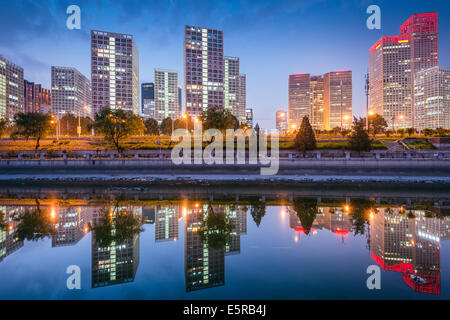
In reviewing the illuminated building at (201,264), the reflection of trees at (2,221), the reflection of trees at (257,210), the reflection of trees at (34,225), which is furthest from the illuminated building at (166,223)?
the reflection of trees at (2,221)

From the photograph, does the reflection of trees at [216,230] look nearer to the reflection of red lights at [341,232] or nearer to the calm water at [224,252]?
the calm water at [224,252]

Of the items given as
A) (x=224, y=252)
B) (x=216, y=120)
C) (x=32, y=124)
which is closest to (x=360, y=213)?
(x=224, y=252)

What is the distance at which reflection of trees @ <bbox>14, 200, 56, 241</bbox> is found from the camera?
467 inches

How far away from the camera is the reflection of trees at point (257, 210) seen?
14.8 m

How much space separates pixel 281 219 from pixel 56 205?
16.0 meters

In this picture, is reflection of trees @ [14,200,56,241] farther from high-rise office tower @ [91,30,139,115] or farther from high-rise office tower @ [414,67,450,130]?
high-rise office tower @ [414,67,450,130]

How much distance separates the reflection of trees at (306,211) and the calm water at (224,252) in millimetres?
102

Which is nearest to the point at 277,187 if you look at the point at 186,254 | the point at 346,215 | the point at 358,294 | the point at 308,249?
the point at 346,215

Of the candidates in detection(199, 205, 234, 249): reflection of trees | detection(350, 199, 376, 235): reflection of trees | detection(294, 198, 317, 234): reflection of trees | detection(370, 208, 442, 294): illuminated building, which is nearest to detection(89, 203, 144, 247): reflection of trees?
Result: detection(199, 205, 234, 249): reflection of trees

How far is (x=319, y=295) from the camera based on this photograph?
22.2 ft

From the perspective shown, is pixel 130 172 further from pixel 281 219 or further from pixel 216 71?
pixel 216 71

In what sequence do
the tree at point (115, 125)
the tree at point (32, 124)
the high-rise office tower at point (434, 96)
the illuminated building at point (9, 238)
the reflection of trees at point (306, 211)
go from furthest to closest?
the high-rise office tower at point (434, 96)
the tree at point (32, 124)
the tree at point (115, 125)
the reflection of trees at point (306, 211)
the illuminated building at point (9, 238)

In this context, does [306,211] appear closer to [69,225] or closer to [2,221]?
[69,225]

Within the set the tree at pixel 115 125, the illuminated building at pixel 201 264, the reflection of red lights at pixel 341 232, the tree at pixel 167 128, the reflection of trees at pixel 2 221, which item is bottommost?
the illuminated building at pixel 201 264
